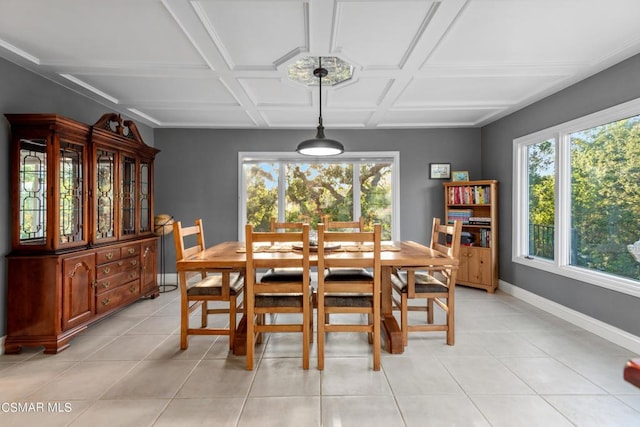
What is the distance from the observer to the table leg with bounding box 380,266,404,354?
8.17 feet

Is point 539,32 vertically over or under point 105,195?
over

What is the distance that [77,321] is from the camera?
2.70 metres

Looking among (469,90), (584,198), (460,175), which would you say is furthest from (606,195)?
(460,175)

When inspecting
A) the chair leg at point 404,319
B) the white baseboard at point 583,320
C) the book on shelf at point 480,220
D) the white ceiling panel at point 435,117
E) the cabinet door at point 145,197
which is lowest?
the white baseboard at point 583,320

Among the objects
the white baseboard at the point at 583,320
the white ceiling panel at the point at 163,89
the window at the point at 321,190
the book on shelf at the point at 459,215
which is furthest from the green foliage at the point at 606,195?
the white ceiling panel at the point at 163,89

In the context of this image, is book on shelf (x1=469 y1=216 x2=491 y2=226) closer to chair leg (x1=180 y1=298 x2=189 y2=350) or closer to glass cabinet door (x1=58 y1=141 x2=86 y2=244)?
chair leg (x1=180 y1=298 x2=189 y2=350)

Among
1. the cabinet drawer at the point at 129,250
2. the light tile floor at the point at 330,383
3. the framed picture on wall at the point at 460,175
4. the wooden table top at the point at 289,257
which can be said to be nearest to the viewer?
the light tile floor at the point at 330,383

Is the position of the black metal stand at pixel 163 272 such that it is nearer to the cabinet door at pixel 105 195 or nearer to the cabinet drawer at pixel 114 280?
the cabinet drawer at pixel 114 280

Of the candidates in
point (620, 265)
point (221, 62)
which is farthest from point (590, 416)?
point (221, 62)

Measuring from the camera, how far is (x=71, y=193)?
2.76m

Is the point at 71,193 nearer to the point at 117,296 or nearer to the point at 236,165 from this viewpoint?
the point at 117,296

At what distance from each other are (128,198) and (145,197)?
1.14ft

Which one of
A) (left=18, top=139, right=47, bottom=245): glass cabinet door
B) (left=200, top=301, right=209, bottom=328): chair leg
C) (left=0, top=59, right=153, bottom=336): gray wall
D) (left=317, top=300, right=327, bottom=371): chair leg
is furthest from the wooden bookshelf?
(left=0, top=59, right=153, bottom=336): gray wall

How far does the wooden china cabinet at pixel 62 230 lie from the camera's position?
8.21 ft
